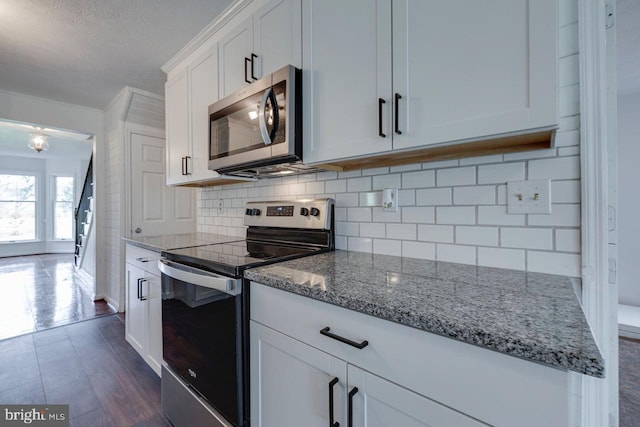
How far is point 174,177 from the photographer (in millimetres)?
2252

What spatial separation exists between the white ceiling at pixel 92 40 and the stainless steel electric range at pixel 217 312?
4.76 ft

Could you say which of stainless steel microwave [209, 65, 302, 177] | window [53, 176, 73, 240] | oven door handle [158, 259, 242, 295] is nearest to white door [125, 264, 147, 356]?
oven door handle [158, 259, 242, 295]

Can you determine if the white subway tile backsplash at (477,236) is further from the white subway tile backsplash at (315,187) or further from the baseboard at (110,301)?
the baseboard at (110,301)

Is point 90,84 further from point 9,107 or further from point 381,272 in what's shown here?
point 381,272

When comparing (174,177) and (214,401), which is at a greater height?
(174,177)

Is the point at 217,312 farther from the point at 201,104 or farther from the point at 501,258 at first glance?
the point at 201,104

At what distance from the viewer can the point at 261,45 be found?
4.93 ft

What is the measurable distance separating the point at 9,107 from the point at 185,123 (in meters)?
2.48

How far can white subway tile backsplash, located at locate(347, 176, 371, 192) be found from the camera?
1430 millimetres

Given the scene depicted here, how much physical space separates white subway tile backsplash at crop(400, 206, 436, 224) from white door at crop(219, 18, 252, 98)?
1071 millimetres

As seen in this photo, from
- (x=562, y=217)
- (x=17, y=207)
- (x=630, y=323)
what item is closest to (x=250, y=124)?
(x=562, y=217)

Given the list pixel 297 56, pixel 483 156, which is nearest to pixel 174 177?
pixel 297 56

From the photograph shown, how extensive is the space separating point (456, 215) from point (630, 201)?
3306 millimetres

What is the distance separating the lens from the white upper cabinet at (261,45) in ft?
4.42
